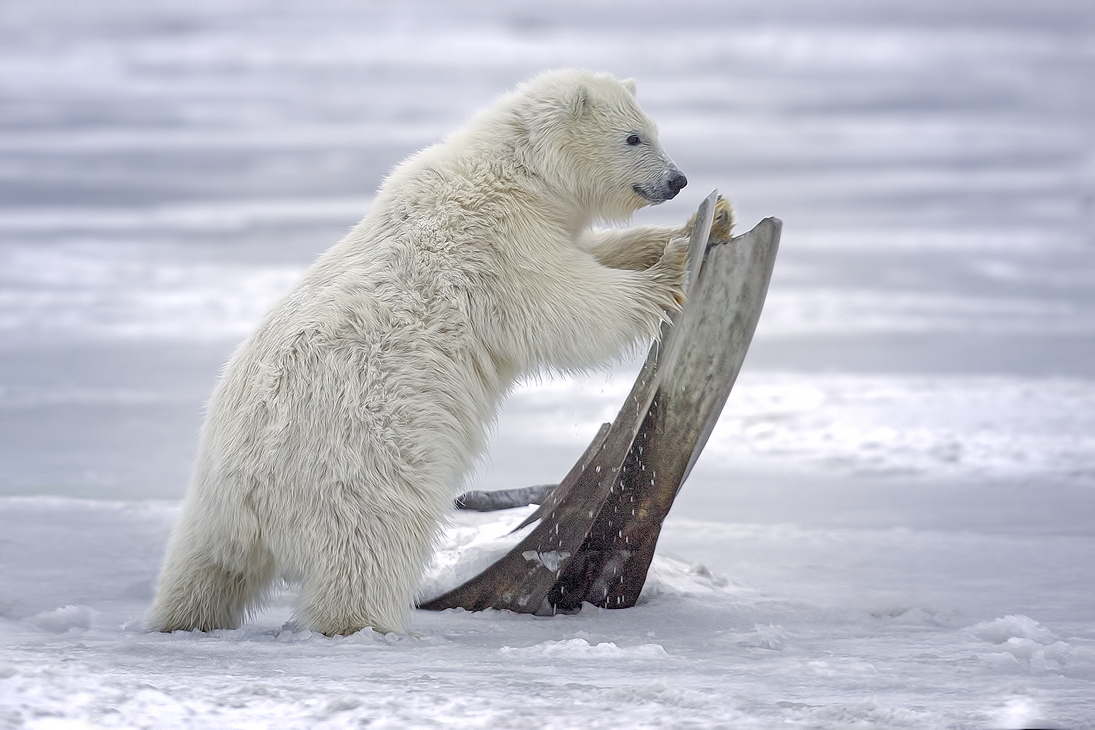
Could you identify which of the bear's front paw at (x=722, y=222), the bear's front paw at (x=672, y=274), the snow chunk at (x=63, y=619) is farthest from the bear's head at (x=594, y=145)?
the snow chunk at (x=63, y=619)

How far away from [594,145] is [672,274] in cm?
76

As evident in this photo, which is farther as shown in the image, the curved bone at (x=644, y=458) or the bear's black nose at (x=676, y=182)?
the bear's black nose at (x=676, y=182)

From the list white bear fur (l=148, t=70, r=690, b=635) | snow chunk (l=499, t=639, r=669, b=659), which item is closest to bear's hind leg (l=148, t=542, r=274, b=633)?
white bear fur (l=148, t=70, r=690, b=635)

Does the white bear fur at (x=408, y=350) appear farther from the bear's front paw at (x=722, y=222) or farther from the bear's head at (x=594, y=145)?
the bear's front paw at (x=722, y=222)

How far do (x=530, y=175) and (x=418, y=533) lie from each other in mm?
1768

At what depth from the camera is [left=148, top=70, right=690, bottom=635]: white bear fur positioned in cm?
423

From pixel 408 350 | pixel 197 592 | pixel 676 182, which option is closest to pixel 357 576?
pixel 197 592

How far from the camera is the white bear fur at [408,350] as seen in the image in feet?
13.9

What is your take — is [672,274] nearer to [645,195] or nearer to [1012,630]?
[645,195]

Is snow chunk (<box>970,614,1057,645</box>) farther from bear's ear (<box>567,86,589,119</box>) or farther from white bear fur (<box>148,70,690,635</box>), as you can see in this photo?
bear's ear (<box>567,86,589,119</box>)

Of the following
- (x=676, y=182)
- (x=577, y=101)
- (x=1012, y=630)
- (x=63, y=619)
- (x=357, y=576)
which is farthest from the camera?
(x=676, y=182)

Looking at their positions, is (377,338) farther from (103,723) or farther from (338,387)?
(103,723)

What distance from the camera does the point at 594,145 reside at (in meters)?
5.14

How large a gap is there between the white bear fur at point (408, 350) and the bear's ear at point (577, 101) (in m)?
0.01
